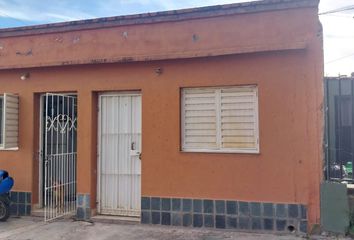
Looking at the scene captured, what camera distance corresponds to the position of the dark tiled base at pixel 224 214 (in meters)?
6.50

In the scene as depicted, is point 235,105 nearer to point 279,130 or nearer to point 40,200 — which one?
point 279,130

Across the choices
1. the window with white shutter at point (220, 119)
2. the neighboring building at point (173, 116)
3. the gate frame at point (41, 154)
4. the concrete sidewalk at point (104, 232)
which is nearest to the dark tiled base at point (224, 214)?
the neighboring building at point (173, 116)

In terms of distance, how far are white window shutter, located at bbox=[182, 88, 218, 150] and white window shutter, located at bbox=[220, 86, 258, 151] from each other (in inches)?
7.3

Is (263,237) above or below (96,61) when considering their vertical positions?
below

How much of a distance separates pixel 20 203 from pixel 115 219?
7.32 ft

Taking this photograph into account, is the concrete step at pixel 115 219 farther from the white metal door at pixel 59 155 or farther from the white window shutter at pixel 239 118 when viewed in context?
the white window shutter at pixel 239 118

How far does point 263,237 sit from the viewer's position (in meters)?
6.37

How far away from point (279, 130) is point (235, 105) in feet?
2.94

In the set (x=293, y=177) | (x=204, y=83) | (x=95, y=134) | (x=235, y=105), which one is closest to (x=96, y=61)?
(x=95, y=134)

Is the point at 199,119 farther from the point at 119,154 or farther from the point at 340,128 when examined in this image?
the point at 340,128

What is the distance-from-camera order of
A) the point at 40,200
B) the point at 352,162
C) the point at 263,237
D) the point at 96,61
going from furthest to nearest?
the point at 40,200 → the point at 96,61 → the point at 352,162 → the point at 263,237

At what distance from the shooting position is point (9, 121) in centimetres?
794

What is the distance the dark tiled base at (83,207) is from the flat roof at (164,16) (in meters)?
3.42

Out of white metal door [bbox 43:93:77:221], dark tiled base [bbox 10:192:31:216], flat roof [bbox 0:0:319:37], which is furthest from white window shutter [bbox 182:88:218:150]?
dark tiled base [bbox 10:192:31:216]
